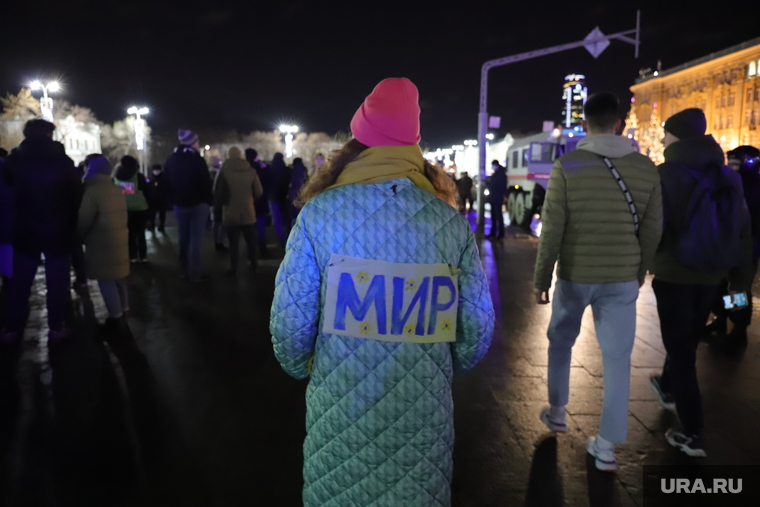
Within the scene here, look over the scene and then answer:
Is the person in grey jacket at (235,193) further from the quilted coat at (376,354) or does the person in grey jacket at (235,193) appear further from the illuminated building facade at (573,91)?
the illuminated building facade at (573,91)

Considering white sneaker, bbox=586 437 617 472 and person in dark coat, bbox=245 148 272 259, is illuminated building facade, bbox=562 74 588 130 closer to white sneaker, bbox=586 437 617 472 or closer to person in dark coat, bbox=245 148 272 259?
person in dark coat, bbox=245 148 272 259

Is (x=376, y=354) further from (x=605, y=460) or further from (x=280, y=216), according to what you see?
(x=280, y=216)

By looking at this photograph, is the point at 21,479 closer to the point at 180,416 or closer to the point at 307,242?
the point at 180,416

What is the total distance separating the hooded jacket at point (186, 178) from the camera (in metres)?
8.07

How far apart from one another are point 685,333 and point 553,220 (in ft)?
3.61

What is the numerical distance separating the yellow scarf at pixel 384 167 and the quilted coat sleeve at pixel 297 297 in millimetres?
234

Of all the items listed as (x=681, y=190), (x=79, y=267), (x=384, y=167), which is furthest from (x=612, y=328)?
(x=79, y=267)

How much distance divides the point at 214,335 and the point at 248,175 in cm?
373

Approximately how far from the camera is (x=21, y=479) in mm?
3092

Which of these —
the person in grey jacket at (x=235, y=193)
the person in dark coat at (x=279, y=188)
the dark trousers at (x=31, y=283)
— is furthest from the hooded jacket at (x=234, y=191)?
the dark trousers at (x=31, y=283)

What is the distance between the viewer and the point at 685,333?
3381mm

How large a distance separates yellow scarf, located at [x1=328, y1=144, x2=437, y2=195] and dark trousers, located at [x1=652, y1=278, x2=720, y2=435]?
225cm

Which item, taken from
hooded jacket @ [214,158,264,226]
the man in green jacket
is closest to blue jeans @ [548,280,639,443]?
the man in green jacket

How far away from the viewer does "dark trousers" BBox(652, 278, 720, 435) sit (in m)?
3.38
